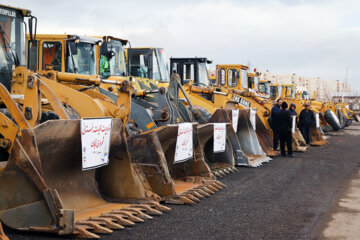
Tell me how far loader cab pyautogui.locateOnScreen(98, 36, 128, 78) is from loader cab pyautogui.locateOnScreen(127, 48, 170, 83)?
2.43m

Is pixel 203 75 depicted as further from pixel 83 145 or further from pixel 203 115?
pixel 83 145

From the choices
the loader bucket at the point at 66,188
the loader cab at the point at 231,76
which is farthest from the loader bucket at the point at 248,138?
the loader cab at the point at 231,76

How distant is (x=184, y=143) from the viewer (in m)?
8.68

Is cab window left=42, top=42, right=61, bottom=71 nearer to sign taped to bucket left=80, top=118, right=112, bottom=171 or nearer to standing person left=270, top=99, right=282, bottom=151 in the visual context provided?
sign taped to bucket left=80, top=118, right=112, bottom=171

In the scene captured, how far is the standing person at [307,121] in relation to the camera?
18.5 metres

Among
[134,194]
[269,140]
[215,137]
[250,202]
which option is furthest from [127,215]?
[269,140]

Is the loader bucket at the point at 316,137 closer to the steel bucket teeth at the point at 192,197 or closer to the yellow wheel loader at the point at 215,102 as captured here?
the yellow wheel loader at the point at 215,102

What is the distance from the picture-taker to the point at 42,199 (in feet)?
18.1

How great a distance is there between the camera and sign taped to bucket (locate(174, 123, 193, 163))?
27.9 feet

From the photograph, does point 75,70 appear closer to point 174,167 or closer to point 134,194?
point 174,167

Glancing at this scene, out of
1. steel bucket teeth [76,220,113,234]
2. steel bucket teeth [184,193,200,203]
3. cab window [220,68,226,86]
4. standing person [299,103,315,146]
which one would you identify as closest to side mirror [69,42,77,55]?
steel bucket teeth [184,193,200,203]

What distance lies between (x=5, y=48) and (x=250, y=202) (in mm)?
4283

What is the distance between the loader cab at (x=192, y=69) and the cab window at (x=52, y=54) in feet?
24.6

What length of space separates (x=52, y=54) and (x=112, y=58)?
1.79 metres
